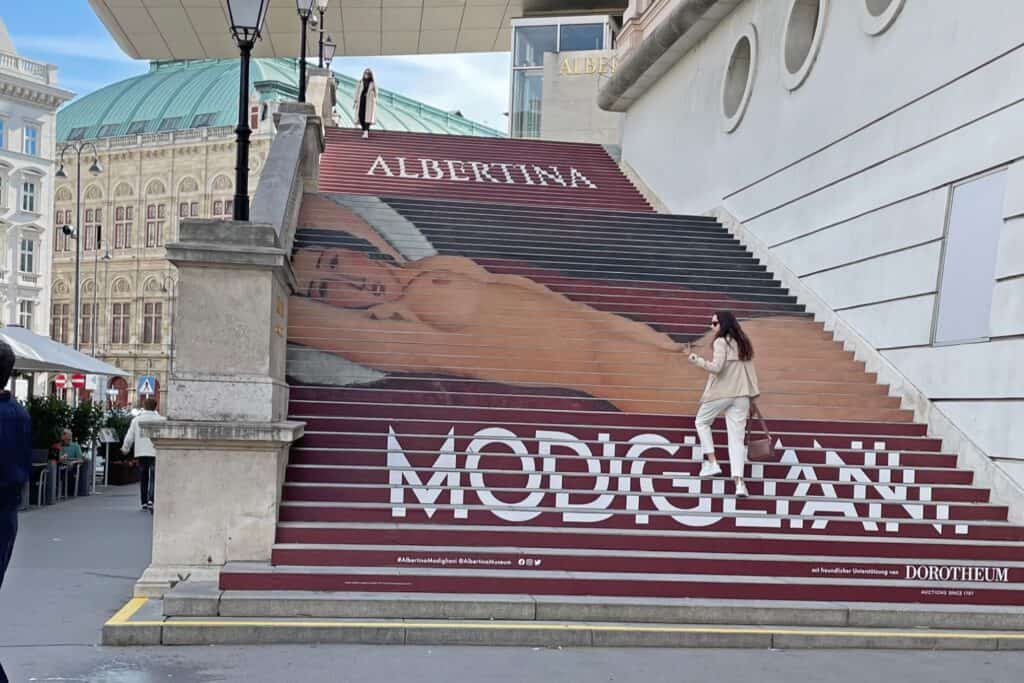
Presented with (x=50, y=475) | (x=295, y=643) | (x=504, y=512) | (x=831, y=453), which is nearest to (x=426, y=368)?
(x=504, y=512)

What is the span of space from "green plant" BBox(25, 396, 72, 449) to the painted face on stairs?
5900mm

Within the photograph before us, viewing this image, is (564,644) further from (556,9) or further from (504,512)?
(556,9)

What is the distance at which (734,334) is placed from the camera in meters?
10.7

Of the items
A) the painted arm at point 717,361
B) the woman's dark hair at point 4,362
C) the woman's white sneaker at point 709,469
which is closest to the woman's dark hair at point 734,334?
the painted arm at point 717,361

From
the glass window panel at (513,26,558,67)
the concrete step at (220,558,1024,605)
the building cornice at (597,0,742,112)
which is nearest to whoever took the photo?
the concrete step at (220,558,1024,605)

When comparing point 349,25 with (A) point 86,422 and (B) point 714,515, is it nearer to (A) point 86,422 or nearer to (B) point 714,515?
(A) point 86,422

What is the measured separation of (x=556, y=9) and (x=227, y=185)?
157 feet

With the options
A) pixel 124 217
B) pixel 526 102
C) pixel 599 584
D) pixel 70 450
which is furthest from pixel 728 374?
pixel 124 217

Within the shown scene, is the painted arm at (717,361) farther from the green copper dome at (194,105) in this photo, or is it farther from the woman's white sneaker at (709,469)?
the green copper dome at (194,105)

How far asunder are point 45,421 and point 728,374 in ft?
39.7

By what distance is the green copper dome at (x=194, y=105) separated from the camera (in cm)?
8550

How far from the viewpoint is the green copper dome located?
85.5 metres

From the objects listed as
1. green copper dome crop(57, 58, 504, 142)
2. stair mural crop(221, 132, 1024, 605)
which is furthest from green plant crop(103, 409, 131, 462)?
green copper dome crop(57, 58, 504, 142)

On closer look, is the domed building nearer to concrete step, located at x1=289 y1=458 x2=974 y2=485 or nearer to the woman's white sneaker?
concrete step, located at x1=289 y1=458 x2=974 y2=485
